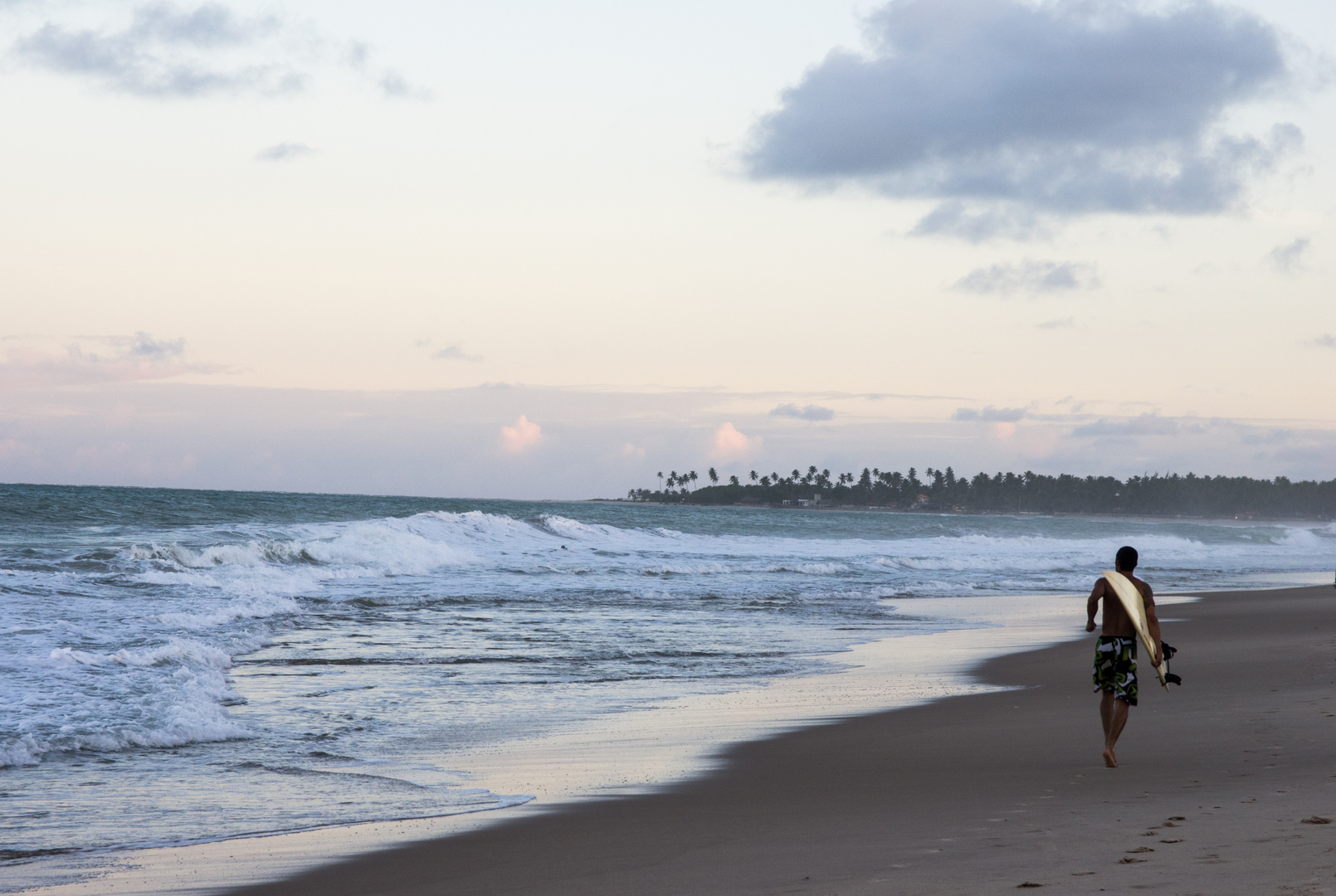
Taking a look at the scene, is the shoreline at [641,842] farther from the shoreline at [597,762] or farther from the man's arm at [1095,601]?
the man's arm at [1095,601]

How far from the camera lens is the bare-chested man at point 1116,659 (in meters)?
7.56

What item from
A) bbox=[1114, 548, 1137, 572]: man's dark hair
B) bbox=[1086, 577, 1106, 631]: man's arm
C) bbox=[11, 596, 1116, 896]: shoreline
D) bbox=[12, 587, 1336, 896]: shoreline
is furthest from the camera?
bbox=[1114, 548, 1137, 572]: man's dark hair

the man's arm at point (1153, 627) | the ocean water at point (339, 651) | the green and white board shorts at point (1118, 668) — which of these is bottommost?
the ocean water at point (339, 651)

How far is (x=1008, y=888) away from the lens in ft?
14.6

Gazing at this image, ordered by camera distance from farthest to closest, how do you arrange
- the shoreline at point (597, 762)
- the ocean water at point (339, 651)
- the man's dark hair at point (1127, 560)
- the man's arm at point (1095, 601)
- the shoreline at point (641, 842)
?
1. the man's dark hair at point (1127, 560)
2. the man's arm at point (1095, 601)
3. the ocean water at point (339, 651)
4. the shoreline at point (597, 762)
5. the shoreline at point (641, 842)

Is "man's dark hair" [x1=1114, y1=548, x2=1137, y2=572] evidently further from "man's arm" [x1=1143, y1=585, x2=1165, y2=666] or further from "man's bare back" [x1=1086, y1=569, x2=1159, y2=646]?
"man's arm" [x1=1143, y1=585, x2=1165, y2=666]

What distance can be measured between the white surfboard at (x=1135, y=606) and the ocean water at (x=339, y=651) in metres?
4.27

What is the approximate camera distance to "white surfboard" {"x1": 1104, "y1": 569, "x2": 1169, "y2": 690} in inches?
293

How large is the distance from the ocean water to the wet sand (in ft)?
4.01

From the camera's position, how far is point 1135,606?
24.7ft

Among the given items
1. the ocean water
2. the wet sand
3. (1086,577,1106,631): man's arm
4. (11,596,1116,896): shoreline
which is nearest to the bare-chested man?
(1086,577,1106,631): man's arm

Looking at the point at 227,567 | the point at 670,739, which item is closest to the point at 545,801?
the point at 670,739

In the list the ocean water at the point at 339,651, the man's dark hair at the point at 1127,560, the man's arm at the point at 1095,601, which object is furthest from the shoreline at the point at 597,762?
the man's dark hair at the point at 1127,560

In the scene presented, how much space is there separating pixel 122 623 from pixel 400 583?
35.8 ft
